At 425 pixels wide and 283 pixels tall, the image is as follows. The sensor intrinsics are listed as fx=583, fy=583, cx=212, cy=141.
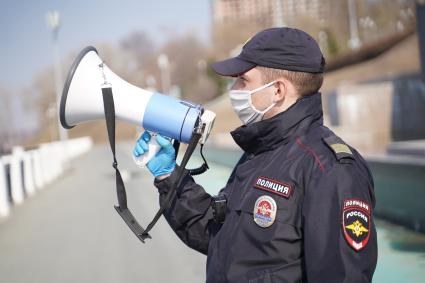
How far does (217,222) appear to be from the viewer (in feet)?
8.62

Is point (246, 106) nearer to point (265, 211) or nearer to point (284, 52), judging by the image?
point (284, 52)

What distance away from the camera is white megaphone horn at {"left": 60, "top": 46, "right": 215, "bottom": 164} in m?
2.91

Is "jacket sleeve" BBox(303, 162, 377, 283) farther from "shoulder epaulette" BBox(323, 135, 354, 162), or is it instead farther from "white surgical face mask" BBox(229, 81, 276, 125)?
"white surgical face mask" BBox(229, 81, 276, 125)

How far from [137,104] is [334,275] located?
1.41 m

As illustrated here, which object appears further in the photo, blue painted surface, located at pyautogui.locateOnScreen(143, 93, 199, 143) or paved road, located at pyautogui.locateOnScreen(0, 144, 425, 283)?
paved road, located at pyautogui.locateOnScreen(0, 144, 425, 283)

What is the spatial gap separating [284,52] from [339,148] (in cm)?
45

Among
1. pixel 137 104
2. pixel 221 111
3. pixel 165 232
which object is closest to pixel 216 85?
pixel 221 111

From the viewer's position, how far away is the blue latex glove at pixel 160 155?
9.30 feet

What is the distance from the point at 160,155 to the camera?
9.34 feet

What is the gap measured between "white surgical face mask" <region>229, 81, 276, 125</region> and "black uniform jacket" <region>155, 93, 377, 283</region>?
104 mm

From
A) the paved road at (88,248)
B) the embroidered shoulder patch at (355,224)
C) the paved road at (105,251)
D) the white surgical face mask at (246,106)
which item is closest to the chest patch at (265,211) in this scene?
the embroidered shoulder patch at (355,224)

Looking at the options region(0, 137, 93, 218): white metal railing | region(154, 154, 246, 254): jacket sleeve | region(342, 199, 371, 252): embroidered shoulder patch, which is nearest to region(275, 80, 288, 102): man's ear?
region(154, 154, 246, 254): jacket sleeve

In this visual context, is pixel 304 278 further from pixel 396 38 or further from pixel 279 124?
pixel 396 38

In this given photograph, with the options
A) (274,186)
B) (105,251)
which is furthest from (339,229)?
(105,251)
